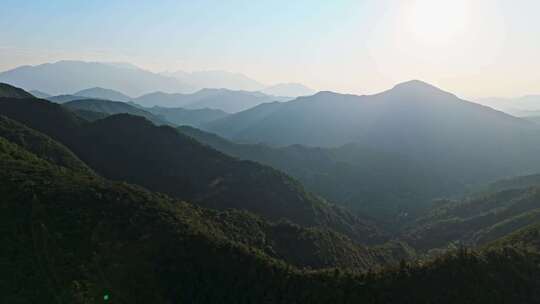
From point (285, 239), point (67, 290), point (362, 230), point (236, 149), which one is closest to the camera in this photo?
point (67, 290)

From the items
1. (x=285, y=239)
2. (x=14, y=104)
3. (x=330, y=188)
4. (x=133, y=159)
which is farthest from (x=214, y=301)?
(x=330, y=188)

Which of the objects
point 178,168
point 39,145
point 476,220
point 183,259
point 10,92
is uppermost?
point 10,92

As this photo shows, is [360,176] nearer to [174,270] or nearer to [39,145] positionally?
[39,145]

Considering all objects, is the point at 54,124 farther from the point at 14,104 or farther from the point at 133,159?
the point at 133,159

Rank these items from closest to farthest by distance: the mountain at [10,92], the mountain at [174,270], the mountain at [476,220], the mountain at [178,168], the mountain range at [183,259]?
the mountain at [174,270] < the mountain range at [183,259] < the mountain at [476,220] < the mountain at [178,168] < the mountain at [10,92]

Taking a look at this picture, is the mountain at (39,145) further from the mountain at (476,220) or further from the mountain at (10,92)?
the mountain at (476,220)

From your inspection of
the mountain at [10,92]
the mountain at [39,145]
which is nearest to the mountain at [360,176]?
the mountain at [10,92]

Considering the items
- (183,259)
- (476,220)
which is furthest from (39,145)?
(476,220)
